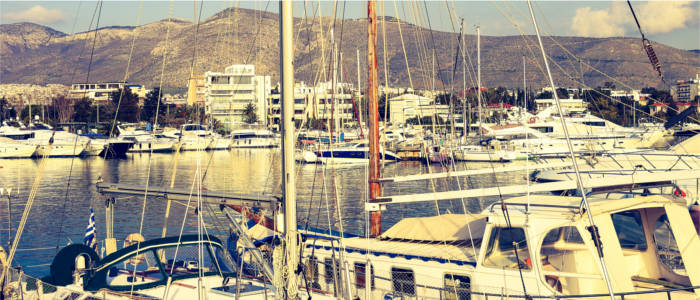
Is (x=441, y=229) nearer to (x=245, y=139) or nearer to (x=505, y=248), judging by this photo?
(x=505, y=248)

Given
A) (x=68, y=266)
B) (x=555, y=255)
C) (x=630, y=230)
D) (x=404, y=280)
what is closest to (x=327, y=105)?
(x=404, y=280)

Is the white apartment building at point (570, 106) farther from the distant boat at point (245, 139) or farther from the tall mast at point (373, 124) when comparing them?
the tall mast at point (373, 124)

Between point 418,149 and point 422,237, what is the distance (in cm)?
6391

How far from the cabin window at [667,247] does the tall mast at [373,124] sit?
288 inches

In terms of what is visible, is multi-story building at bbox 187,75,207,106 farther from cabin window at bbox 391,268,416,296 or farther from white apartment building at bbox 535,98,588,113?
white apartment building at bbox 535,98,588,113

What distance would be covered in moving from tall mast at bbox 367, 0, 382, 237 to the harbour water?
122 cm

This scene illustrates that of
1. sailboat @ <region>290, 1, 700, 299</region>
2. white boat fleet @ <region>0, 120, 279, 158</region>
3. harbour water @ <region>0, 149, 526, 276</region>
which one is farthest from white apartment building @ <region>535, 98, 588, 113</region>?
sailboat @ <region>290, 1, 700, 299</region>

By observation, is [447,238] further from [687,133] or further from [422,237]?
[687,133]

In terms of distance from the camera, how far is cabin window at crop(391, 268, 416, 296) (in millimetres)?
13500

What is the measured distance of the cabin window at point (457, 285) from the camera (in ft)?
42.7

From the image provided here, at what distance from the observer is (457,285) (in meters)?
13.1

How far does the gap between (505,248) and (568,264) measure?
1170mm

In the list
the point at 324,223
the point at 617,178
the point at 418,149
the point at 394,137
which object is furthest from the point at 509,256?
the point at 394,137

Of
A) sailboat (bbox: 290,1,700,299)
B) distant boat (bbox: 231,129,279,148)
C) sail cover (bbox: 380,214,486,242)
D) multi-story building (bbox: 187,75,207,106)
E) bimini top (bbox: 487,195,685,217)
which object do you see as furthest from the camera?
distant boat (bbox: 231,129,279,148)
